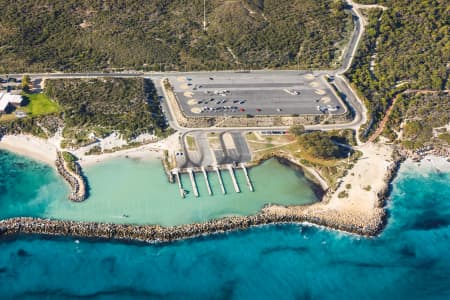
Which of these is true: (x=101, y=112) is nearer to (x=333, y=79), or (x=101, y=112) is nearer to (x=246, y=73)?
(x=246, y=73)

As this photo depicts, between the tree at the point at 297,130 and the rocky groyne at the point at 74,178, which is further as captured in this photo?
the tree at the point at 297,130

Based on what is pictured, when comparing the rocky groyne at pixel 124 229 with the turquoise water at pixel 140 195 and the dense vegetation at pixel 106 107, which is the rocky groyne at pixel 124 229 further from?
the dense vegetation at pixel 106 107

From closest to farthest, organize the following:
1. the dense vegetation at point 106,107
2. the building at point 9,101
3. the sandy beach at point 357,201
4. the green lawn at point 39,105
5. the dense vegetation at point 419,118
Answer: the sandy beach at point 357,201 < the dense vegetation at point 106,107 < the dense vegetation at point 419,118 < the building at point 9,101 < the green lawn at point 39,105

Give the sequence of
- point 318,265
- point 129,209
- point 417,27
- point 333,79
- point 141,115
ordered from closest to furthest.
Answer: point 318,265 < point 129,209 < point 141,115 < point 333,79 < point 417,27

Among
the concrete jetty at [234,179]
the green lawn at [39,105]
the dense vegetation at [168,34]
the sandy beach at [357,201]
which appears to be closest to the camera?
the sandy beach at [357,201]

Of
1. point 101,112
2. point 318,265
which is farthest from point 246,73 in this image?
point 318,265

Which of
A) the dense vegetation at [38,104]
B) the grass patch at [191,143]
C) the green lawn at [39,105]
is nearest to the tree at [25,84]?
the dense vegetation at [38,104]
